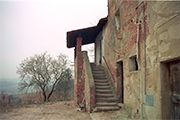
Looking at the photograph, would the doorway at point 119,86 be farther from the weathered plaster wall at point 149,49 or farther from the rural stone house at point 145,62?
the weathered plaster wall at point 149,49

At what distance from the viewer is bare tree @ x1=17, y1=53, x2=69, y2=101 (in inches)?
585

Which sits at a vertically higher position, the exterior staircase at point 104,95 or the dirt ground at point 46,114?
the exterior staircase at point 104,95

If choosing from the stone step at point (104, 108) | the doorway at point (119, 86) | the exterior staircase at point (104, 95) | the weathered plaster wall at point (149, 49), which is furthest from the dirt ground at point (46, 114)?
the weathered plaster wall at point (149, 49)

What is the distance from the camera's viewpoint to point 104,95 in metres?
7.11

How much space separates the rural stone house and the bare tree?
841 cm

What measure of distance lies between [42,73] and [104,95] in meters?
9.90

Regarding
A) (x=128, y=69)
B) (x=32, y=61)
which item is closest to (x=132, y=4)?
(x=128, y=69)

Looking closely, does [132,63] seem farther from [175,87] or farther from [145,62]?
[175,87]

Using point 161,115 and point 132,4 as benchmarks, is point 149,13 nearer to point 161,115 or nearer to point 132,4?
point 132,4

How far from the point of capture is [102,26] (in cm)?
1012

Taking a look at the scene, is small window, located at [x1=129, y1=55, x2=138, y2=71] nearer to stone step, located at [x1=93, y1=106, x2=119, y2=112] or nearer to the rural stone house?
the rural stone house

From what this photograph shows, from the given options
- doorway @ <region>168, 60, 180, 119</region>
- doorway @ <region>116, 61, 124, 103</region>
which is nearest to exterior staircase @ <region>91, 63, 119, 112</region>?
doorway @ <region>116, 61, 124, 103</region>

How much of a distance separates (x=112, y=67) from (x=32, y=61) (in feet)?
33.6

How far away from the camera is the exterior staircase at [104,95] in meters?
6.43
